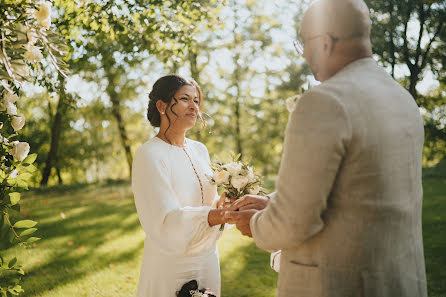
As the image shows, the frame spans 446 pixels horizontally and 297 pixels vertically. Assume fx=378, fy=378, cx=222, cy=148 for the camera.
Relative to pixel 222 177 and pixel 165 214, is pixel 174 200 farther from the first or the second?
pixel 222 177

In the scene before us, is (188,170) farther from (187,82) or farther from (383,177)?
(383,177)

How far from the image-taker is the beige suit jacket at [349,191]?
1.67m

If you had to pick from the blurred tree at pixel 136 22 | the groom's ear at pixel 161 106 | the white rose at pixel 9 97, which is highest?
the blurred tree at pixel 136 22

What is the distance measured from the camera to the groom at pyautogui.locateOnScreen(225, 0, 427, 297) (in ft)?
5.49

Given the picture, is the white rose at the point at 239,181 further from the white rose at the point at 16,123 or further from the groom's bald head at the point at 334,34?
the white rose at the point at 16,123

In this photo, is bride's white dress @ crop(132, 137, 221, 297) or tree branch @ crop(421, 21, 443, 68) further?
tree branch @ crop(421, 21, 443, 68)

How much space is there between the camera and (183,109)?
3264 mm

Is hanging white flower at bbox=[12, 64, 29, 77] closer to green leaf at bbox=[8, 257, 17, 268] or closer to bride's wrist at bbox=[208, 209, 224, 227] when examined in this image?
green leaf at bbox=[8, 257, 17, 268]

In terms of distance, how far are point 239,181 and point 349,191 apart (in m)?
1.31

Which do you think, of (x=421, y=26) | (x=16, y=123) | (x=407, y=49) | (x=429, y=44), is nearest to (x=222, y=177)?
(x=16, y=123)

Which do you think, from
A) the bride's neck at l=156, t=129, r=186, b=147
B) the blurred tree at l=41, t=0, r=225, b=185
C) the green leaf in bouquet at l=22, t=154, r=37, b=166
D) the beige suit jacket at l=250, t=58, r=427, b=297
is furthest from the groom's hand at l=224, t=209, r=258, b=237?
the blurred tree at l=41, t=0, r=225, b=185

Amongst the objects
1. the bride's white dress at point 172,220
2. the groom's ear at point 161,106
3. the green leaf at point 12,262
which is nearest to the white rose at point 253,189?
the bride's white dress at point 172,220

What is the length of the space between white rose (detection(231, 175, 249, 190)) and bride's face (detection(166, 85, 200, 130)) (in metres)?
0.68

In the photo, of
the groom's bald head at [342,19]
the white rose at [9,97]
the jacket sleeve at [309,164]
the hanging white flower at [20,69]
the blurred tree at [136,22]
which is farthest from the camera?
the blurred tree at [136,22]
